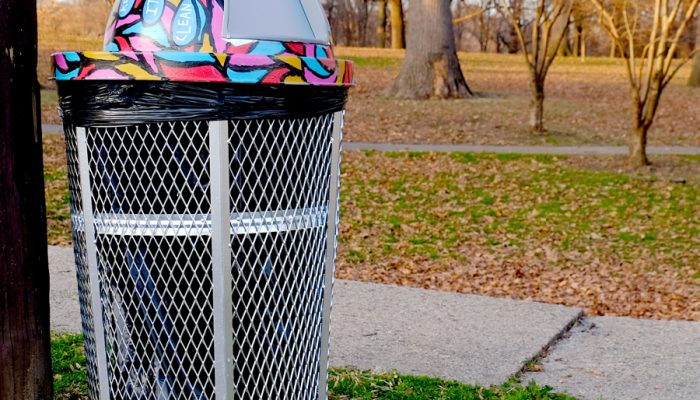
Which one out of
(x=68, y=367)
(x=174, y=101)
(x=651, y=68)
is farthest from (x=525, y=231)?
(x=174, y=101)

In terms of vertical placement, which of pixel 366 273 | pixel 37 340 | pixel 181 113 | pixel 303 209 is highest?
pixel 181 113

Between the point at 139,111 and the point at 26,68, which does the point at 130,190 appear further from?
the point at 26,68

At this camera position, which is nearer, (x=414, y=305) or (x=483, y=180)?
(x=414, y=305)

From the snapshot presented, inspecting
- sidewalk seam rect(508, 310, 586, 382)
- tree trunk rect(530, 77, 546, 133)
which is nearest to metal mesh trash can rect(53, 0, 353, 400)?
sidewalk seam rect(508, 310, 586, 382)

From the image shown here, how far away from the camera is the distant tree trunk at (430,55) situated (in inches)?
789

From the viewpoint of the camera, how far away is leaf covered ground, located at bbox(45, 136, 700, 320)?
7086 millimetres

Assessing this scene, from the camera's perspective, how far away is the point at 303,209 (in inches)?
121

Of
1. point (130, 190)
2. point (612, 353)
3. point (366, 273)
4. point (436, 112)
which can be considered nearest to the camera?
point (130, 190)

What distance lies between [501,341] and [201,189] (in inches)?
102

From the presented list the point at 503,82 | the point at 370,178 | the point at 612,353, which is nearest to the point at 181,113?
the point at 612,353

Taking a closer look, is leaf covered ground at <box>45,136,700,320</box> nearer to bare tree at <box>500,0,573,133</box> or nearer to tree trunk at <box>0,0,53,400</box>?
bare tree at <box>500,0,573,133</box>

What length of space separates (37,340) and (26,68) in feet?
3.16

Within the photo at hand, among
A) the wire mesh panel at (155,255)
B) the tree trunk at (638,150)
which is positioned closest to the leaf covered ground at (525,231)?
the tree trunk at (638,150)

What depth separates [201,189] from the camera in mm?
2871
